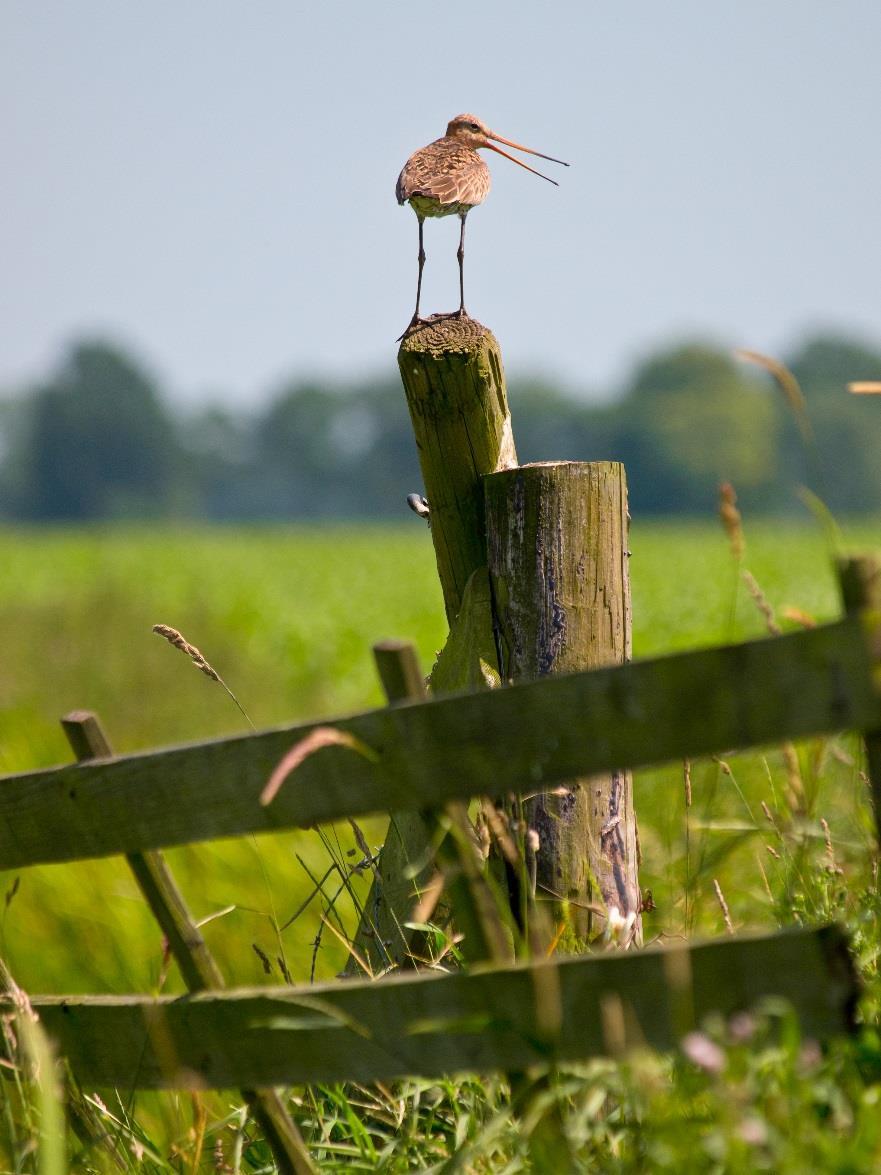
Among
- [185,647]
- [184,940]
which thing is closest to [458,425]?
[185,647]

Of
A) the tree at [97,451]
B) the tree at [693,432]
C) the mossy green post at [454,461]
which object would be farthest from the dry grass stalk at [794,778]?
the tree at [97,451]

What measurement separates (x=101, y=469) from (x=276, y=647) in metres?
93.9

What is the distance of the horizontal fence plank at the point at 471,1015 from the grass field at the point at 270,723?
0.15 m

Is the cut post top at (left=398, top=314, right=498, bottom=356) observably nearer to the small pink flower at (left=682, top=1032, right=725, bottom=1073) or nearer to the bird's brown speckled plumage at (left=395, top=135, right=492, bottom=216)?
the bird's brown speckled plumage at (left=395, top=135, right=492, bottom=216)

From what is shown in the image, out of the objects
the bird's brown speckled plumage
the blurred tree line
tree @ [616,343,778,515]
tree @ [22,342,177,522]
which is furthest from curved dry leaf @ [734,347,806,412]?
tree @ [22,342,177,522]

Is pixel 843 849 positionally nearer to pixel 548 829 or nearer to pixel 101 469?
pixel 548 829

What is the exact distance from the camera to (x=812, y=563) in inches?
1300

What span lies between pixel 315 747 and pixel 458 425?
1.31 m

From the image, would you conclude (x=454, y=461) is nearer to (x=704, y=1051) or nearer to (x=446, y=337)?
(x=446, y=337)

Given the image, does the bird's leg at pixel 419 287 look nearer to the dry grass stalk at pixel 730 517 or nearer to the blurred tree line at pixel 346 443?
the dry grass stalk at pixel 730 517

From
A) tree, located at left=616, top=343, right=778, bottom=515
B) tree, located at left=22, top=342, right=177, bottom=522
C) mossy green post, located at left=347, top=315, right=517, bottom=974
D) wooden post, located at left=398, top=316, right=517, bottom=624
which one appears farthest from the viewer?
tree, located at left=22, top=342, right=177, bottom=522

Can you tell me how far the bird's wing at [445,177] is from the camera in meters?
3.71

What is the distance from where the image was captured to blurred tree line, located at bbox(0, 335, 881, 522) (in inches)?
4163

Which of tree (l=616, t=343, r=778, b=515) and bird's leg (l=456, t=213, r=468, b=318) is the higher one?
bird's leg (l=456, t=213, r=468, b=318)
